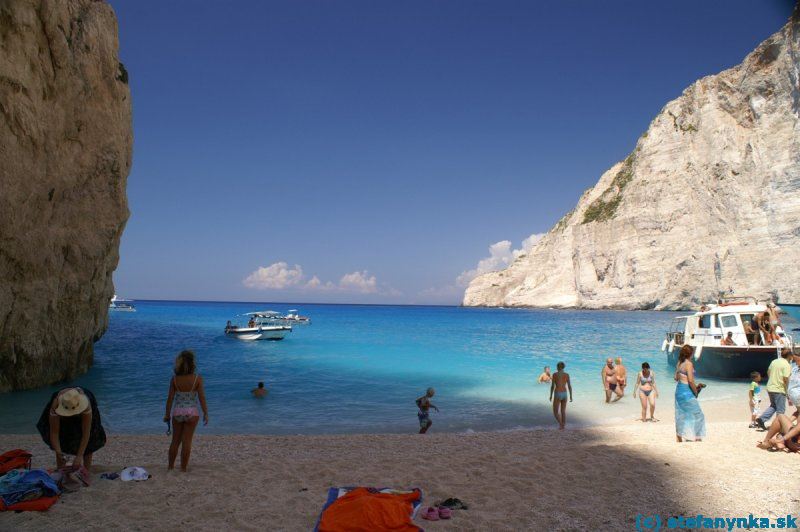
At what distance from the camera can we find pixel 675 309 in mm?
76375

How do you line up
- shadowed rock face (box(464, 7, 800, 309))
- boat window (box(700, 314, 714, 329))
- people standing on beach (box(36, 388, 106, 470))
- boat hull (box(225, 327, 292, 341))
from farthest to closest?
shadowed rock face (box(464, 7, 800, 309))
boat hull (box(225, 327, 292, 341))
boat window (box(700, 314, 714, 329))
people standing on beach (box(36, 388, 106, 470))

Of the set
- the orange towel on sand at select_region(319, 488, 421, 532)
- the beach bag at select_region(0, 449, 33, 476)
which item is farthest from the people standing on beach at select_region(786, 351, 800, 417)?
the beach bag at select_region(0, 449, 33, 476)

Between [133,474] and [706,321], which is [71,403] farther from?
[706,321]

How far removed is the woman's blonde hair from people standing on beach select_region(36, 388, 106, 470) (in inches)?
40.8

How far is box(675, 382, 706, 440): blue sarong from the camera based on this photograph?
8.48m

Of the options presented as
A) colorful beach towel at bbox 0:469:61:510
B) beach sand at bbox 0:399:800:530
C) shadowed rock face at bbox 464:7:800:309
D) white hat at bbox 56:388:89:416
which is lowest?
beach sand at bbox 0:399:800:530

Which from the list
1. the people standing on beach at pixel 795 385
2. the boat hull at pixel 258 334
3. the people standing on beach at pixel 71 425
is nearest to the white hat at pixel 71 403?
the people standing on beach at pixel 71 425

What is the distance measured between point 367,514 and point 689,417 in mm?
6887

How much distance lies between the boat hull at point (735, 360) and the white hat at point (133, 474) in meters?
19.9

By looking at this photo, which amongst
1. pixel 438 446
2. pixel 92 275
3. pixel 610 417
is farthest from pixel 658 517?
pixel 92 275

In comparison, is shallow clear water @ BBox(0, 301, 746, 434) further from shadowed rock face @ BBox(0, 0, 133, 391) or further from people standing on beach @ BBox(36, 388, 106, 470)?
people standing on beach @ BBox(36, 388, 106, 470)

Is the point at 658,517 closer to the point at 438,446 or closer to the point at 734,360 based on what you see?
the point at 438,446

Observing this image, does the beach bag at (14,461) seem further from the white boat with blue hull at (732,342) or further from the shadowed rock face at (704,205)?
the shadowed rock face at (704,205)

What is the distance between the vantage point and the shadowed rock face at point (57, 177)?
11.6m
